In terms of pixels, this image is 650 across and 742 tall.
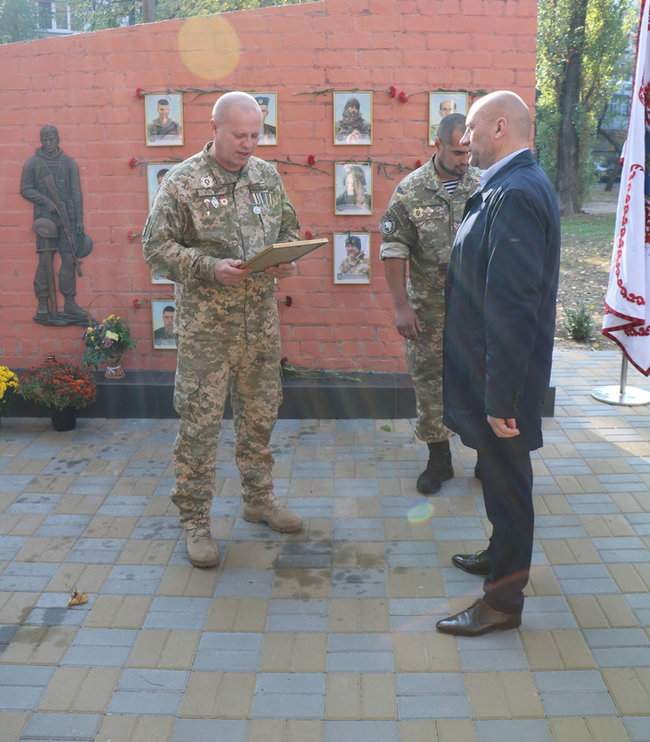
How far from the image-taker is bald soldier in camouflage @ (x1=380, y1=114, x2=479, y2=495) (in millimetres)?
4262

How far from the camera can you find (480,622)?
3092 millimetres

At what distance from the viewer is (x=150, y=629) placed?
3.17 m

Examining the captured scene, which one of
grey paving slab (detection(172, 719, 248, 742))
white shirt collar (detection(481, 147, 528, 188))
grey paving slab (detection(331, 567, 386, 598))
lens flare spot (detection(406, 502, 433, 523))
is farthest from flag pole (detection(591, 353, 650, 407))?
grey paving slab (detection(172, 719, 248, 742))

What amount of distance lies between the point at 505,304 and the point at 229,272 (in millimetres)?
1234

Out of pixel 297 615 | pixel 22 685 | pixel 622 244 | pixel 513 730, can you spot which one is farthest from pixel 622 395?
pixel 22 685

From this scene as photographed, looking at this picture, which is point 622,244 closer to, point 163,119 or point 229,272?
point 229,272

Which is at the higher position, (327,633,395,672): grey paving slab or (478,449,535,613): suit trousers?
(478,449,535,613): suit trousers

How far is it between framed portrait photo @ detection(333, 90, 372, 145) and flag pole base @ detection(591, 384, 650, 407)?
251 cm

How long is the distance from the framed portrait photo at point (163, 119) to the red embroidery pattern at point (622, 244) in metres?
2.91

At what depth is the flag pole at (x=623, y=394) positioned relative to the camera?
234 inches

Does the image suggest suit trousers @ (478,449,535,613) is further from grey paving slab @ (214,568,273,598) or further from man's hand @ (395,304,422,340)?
man's hand @ (395,304,422,340)

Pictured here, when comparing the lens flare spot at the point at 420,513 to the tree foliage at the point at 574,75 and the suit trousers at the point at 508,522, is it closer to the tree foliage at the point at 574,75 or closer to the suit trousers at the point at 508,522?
the suit trousers at the point at 508,522

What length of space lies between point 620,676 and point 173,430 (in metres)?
3.45

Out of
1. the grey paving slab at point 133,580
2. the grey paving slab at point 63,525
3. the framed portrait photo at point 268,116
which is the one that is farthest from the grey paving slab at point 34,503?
the framed portrait photo at point 268,116
